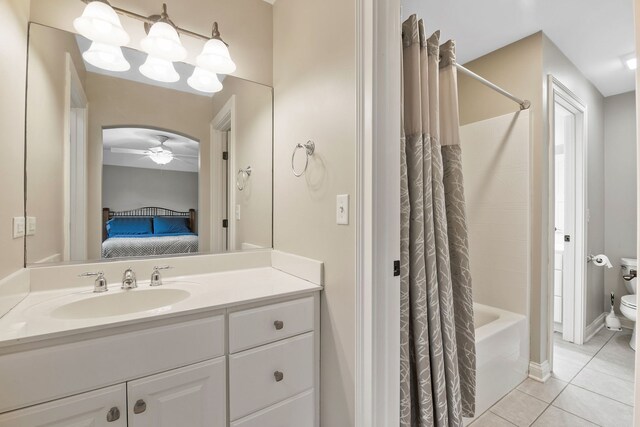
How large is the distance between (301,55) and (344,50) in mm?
390

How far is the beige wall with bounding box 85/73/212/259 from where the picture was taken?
1320mm

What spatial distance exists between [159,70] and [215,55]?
0.97 ft

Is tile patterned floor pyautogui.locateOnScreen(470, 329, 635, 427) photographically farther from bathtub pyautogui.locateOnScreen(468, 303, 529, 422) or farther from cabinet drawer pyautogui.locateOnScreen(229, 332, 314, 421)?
cabinet drawer pyautogui.locateOnScreen(229, 332, 314, 421)

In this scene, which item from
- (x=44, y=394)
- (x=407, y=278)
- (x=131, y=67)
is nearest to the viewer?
(x=44, y=394)

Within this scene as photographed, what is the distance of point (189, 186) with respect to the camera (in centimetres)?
158

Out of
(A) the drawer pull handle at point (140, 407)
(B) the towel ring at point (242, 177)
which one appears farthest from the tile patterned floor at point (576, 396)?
(B) the towel ring at point (242, 177)

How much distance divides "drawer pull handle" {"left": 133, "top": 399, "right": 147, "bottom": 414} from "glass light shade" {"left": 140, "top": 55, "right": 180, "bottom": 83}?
1.44m

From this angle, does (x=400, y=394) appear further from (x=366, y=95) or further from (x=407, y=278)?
(x=366, y=95)

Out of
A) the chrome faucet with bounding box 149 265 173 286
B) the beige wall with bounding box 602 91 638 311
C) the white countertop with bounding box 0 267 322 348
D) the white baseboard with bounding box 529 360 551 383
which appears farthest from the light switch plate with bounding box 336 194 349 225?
the beige wall with bounding box 602 91 638 311

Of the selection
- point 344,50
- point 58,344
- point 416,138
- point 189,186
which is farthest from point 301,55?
point 58,344

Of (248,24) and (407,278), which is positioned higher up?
(248,24)

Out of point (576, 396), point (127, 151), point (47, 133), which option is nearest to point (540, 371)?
point (576, 396)

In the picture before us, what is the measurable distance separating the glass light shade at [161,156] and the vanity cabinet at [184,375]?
0.92m

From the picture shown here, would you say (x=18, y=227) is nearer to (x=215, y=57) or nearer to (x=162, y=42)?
(x=162, y=42)
